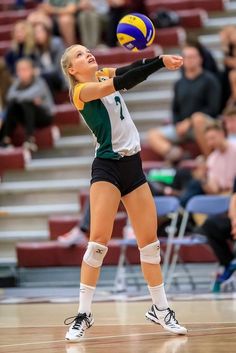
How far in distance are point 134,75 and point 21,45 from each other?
8146mm

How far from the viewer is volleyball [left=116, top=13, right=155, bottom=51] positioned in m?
5.89

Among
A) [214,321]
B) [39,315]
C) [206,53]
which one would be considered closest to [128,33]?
[214,321]

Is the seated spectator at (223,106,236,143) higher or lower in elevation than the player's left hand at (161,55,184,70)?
lower

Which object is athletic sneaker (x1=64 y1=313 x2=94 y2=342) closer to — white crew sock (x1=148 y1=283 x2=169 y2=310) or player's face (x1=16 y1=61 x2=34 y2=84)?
white crew sock (x1=148 y1=283 x2=169 y2=310)

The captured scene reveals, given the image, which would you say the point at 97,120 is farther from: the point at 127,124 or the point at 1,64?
the point at 1,64

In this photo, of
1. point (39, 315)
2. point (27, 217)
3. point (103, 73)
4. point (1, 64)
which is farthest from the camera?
point (1, 64)

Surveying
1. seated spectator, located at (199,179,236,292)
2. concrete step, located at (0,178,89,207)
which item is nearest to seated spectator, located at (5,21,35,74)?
concrete step, located at (0,178,89,207)

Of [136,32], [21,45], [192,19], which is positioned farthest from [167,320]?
[192,19]

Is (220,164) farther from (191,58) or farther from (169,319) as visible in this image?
(169,319)

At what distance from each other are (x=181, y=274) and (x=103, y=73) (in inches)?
161

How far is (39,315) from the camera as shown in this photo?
23.9ft

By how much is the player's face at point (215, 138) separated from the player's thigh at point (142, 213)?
3955 mm

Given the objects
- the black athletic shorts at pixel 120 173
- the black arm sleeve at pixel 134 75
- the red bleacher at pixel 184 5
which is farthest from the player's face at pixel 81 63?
the red bleacher at pixel 184 5

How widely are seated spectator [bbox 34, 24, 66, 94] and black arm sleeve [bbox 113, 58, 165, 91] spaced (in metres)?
7.36
